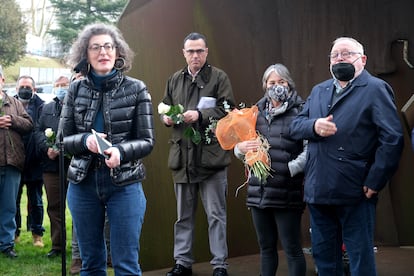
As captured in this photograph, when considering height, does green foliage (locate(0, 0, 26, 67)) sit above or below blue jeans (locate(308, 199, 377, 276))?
above

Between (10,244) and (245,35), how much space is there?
3.39 metres

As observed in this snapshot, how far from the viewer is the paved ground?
16.7 feet

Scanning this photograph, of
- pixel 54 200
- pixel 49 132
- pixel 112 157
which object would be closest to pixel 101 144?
pixel 112 157

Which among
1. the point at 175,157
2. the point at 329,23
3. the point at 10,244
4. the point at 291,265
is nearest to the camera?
the point at 291,265

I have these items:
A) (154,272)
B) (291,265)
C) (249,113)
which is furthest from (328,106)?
(154,272)

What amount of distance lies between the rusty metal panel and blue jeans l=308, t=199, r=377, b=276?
1.79m

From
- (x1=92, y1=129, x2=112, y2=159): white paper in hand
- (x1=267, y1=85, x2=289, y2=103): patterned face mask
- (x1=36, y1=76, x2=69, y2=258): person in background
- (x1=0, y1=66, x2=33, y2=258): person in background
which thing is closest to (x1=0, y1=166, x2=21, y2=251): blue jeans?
(x1=0, y1=66, x2=33, y2=258): person in background

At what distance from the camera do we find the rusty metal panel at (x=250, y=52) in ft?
17.6

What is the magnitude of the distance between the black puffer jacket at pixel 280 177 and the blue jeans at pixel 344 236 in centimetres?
30

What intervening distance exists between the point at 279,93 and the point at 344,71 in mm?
668

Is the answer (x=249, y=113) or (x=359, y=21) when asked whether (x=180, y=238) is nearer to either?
(x=249, y=113)

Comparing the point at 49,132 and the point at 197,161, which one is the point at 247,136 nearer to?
the point at 197,161

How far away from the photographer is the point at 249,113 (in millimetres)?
4234

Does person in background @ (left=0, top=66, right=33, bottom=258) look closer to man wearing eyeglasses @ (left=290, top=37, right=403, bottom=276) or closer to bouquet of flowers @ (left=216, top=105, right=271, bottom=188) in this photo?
bouquet of flowers @ (left=216, top=105, right=271, bottom=188)
